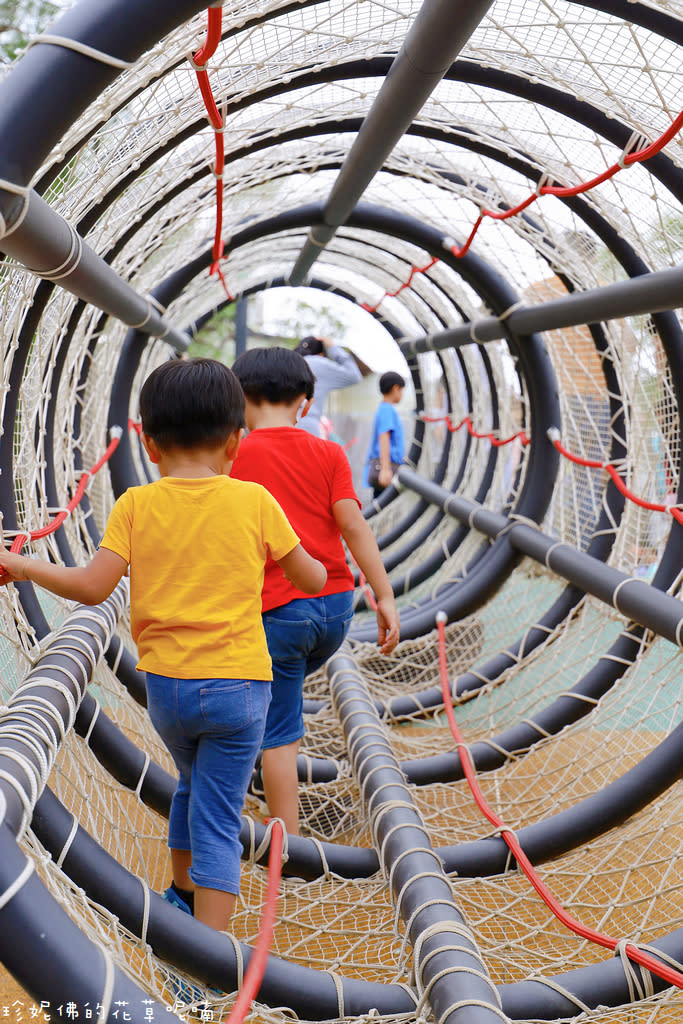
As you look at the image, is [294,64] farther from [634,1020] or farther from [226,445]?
[634,1020]

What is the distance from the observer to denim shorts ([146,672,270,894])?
1.74 metres

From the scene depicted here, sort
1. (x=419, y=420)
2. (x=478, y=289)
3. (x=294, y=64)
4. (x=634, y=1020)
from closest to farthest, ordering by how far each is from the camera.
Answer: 1. (x=634, y=1020)
2. (x=294, y=64)
3. (x=478, y=289)
4. (x=419, y=420)

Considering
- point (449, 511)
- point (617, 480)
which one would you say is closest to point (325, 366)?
point (449, 511)

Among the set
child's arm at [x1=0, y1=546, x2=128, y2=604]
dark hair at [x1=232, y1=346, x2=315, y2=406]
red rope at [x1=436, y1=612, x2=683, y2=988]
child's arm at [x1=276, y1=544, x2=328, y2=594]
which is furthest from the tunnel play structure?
child's arm at [x1=276, y1=544, x2=328, y2=594]

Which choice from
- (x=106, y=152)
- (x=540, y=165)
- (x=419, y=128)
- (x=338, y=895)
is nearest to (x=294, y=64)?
(x=106, y=152)

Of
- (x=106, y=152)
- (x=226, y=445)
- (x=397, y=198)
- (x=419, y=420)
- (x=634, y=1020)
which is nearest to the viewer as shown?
(x=226, y=445)

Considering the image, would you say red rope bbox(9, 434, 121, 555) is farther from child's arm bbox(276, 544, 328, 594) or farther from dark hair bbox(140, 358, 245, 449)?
child's arm bbox(276, 544, 328, 594)

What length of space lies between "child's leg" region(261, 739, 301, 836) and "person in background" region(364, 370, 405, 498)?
509cm

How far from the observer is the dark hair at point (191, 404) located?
1.70 m

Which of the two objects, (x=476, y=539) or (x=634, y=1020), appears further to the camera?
(x=476, y=539)

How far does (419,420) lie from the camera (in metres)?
8.31

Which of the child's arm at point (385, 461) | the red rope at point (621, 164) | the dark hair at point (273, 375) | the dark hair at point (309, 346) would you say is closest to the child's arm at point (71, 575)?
the dark hair at point (273, 375)

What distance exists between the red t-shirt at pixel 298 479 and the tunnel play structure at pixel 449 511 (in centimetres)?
56

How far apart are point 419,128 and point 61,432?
1.88 metres
